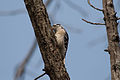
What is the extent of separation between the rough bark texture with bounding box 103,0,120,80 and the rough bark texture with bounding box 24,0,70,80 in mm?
708

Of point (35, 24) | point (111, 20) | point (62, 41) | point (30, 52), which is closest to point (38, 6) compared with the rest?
point (35, 24)

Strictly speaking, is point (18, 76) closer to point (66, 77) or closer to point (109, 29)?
point (66, 77)

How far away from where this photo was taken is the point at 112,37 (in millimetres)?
3424

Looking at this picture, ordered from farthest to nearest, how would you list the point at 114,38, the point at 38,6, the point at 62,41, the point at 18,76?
the point at 62,41 → the point at 38,6 → the point at 114,38 → the point at 18,76

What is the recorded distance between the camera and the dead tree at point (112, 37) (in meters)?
3.34

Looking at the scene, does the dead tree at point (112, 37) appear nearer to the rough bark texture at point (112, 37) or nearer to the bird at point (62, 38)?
the rough bark texture at point (112, 37)

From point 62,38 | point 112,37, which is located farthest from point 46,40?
point 62,38

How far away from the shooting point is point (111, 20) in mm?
3469

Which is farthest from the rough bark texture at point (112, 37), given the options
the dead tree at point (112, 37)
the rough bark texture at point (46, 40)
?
the rough bark texture at point (46, 40)

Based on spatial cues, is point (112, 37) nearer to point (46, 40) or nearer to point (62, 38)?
point (46, 40)

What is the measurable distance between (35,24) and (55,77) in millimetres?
714

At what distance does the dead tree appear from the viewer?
10.9 ft

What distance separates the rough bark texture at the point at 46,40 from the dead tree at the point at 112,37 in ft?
2.29

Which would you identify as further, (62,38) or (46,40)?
(62,38)
